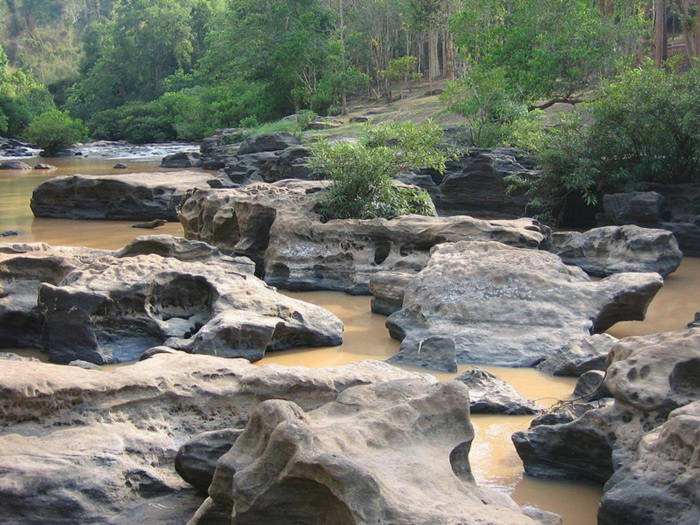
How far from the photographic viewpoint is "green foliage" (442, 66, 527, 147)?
59.4ft

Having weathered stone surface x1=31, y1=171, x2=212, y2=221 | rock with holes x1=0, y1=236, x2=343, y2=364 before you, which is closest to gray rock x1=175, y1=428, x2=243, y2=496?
rock with holes x1=0, y1=236, x2=343, y2=364

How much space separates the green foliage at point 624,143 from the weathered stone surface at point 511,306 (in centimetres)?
548

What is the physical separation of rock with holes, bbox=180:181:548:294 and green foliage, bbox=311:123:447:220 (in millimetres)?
347

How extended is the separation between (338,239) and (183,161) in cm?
2224

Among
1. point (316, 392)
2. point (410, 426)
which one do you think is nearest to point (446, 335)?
point (316, 392)

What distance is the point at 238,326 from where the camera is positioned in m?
5.98

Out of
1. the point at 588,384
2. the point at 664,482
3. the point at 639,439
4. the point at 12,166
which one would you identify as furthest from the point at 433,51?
the point at 664,482

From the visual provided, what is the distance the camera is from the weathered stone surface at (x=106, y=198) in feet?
49.0

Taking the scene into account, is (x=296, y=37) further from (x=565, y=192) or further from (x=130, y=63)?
(x=565, y=192)

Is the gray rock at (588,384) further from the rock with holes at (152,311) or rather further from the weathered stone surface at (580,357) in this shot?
the rock with holes at (152,311)

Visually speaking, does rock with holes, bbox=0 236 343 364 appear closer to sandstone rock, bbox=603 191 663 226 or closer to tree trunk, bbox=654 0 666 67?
sandstone rock, bbox=603 191 663 226

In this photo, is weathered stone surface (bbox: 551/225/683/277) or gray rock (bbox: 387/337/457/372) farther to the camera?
weathered stone surface (bbox: 551/225/683/277)

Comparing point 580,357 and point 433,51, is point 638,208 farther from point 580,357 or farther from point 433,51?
point 433,51

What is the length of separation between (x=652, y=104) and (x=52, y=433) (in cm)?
1043
